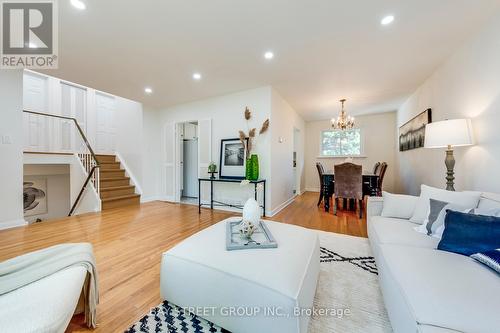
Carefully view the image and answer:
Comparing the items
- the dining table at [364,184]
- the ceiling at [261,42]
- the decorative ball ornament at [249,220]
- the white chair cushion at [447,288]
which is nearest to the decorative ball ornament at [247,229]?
the decorative ball ornament at [249,220]

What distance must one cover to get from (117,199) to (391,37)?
5.57m

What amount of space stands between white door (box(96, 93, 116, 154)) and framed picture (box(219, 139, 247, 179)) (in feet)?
12.4

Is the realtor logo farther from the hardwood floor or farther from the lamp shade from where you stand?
the lamp shade

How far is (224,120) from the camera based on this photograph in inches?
169

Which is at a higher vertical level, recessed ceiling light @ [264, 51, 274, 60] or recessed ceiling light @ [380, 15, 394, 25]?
recessed ceiling light @ [264, 51, 274, 60]

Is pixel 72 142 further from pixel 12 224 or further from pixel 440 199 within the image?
pixel 440 199

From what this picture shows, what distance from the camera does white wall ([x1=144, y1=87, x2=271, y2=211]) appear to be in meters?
3.82

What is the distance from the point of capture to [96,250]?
226 centimetres

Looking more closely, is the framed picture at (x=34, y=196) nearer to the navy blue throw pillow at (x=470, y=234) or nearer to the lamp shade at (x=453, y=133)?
the navy blue throw pillow at (x=470, y=234)

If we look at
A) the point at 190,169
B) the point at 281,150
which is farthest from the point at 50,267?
the point at 190,169

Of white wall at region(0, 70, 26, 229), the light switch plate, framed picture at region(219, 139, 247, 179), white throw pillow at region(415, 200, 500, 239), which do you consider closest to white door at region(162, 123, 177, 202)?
framed picture at region(219, 139, 247, 179)

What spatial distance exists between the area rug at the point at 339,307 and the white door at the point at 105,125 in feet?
19.3

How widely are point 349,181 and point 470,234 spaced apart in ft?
8.35

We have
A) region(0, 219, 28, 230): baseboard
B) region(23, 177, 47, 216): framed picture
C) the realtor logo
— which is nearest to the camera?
the realtor logo
